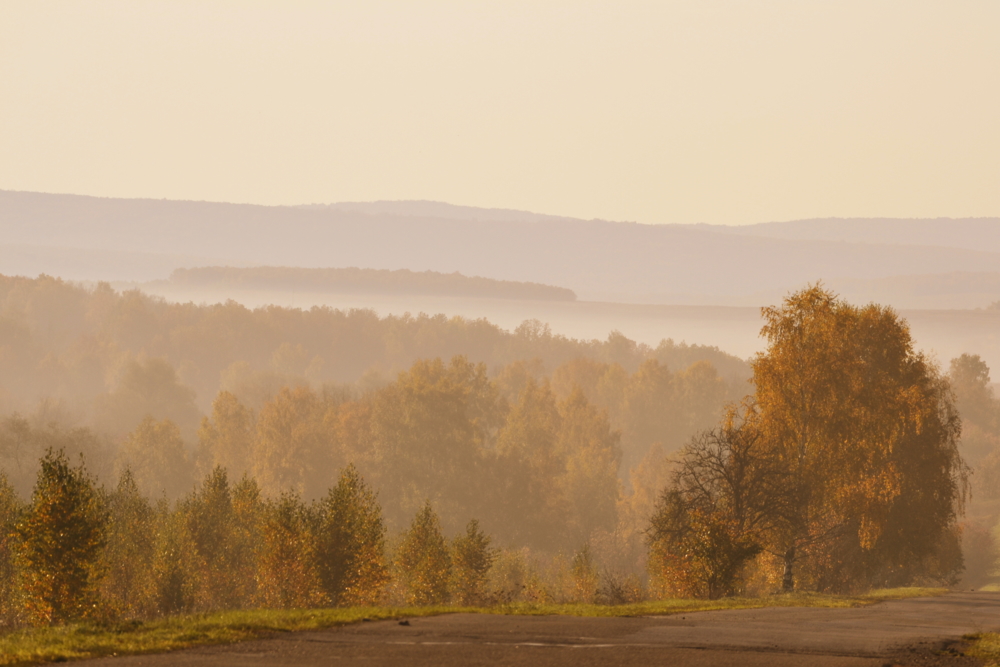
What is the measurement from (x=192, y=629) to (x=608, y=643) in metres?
10.9

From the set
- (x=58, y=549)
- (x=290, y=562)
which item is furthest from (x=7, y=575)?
(x=58, y=549)

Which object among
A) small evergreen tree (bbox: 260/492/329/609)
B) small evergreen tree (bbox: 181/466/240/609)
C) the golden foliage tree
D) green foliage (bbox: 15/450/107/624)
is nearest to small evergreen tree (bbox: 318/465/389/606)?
small evergreen tree (bbox: 260/492/329/609)

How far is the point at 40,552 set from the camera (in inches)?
1999

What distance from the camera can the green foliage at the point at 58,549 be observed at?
164 ft

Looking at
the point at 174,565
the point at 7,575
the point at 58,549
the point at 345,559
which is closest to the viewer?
the point at 58,549

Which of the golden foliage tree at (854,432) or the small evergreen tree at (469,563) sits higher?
the golden foliage tree at (854,432)

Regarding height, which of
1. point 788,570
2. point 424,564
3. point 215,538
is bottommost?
point 424,564

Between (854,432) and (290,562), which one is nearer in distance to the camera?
(854,432)

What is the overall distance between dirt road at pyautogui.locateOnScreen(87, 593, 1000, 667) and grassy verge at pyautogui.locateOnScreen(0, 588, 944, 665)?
2.95 feet

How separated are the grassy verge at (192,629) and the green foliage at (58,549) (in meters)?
23.1

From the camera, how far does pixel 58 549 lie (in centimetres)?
5106

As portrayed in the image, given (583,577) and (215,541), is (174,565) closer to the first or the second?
(215,541)

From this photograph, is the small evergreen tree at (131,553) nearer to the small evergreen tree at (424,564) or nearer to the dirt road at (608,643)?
the small evergreen tree at (424,564)

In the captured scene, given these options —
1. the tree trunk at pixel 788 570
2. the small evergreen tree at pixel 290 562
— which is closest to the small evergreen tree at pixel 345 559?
the small evergreen tree at pixel 290 562
